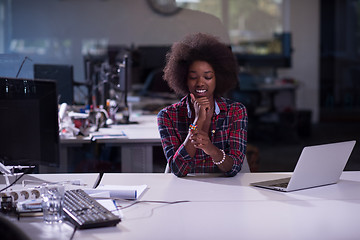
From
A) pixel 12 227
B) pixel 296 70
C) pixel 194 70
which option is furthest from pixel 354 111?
pixel 12 227

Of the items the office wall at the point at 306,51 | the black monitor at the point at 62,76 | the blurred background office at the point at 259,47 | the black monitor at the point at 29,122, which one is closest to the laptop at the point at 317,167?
the black monitor at the point at 29,122

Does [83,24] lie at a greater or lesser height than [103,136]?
greater

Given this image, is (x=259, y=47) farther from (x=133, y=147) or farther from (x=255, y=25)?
(x=133, y=147)

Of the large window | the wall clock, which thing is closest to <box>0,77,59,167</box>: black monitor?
the wall clock

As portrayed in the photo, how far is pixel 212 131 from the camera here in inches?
97.1

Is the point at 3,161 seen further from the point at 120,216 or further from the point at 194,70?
the point at 194,70

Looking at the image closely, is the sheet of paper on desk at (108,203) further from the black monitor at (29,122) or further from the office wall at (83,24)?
the office wall at (83,24)

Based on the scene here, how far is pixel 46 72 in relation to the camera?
12.2 feet

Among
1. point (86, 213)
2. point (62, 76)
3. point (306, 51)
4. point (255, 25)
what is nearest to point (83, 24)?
point (255, 25)

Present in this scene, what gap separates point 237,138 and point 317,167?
0.48 m

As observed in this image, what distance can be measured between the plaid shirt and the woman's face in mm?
59

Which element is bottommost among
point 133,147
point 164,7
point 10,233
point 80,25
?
point 133,147

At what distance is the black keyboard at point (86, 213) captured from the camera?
1.62 meters

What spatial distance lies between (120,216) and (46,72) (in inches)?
87.6
